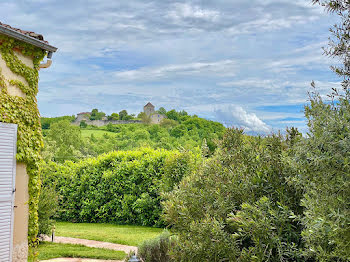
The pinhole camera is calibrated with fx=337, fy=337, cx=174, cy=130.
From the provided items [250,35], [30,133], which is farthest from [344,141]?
[250,35]

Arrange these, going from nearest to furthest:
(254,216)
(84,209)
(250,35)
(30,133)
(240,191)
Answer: (254,216)
(240,191)
(30,133)
(250,35)
(84,209)

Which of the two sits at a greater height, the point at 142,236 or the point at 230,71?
the point at 230,71

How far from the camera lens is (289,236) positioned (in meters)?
3.60

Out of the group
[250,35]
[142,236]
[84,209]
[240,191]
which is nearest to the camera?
[240,191]

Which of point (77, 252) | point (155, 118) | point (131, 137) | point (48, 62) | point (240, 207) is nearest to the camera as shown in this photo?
point (240, 207)

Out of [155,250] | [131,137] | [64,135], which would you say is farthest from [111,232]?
[64,135]

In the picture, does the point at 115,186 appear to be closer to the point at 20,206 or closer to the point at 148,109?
the point at 20,206

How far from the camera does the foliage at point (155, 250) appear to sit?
19.6 ft

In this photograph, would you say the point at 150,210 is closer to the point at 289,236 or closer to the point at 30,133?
the point at 30,133

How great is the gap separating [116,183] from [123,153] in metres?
1.23

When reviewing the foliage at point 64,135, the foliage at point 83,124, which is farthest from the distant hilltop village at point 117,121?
the foliage at point 64,135

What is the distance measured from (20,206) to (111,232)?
14.4ft

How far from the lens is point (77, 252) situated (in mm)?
7844

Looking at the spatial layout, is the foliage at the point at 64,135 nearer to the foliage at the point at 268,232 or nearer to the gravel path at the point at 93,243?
the gravel path at the point at 93,243
